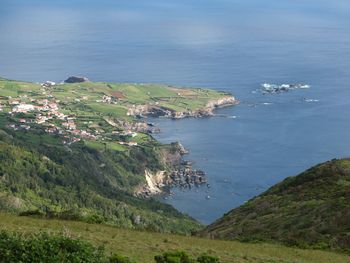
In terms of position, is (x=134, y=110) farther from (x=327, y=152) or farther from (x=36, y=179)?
(x=36, y=179)

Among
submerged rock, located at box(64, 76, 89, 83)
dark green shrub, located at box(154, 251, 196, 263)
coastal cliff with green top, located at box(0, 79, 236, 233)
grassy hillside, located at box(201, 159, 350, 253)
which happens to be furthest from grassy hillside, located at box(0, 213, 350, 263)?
submerged rock, located at box(64, 76, 89, 83)

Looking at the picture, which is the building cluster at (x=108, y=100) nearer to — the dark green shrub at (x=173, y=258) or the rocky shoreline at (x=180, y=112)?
the rocky shoreline at (x=180, y=112)

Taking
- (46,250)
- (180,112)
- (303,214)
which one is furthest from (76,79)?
(46,250)

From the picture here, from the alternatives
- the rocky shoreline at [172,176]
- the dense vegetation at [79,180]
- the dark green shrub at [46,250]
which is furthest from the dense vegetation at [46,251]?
the rocky shoreline at [172,176]

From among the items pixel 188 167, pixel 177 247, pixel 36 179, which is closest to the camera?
pixel 177 247

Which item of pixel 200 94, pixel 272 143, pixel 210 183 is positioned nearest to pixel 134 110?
pixel 200 94
